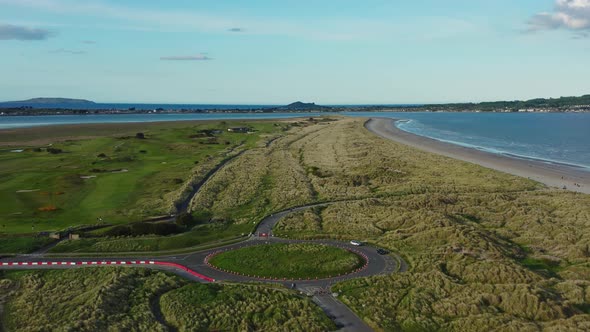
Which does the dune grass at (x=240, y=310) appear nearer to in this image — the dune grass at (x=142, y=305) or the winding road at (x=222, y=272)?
the dune grass at (x=142, y=305)

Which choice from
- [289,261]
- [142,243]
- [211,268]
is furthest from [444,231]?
[142,243]

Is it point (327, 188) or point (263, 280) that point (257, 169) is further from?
point (263, 280)

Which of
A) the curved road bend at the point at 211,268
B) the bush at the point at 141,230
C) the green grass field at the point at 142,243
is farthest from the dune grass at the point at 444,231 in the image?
the bush at the point at 141,230

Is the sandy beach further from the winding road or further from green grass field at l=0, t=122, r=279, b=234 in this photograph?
green grass field at l=0, t=122, r=279, b=234

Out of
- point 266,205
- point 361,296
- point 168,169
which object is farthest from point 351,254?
point 168,169

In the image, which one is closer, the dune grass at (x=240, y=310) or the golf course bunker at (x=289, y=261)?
the dune grass at (x=240, y=310)

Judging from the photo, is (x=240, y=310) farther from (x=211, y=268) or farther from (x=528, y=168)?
(x=528, y=168)

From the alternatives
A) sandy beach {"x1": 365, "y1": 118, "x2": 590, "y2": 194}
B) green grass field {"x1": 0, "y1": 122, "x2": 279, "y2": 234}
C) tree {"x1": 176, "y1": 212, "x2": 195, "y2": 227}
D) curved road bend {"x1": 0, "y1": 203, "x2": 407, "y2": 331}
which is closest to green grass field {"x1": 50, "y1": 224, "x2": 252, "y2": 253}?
curved road bend {"x1": 0, "y1": 203, "x2": 407, "y2": 331}
